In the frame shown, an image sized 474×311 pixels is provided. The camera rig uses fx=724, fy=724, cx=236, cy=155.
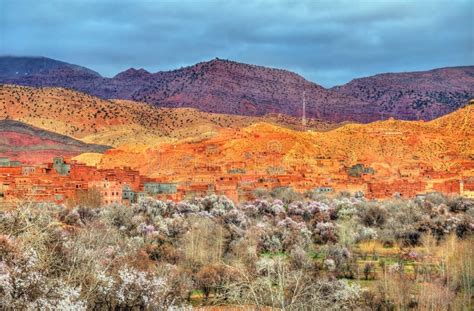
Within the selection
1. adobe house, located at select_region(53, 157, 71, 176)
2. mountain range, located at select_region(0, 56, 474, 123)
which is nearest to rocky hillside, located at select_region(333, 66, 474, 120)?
mountain range, located at select_region(0, 56, 474, 123)

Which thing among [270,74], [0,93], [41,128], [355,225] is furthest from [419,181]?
[270,74]

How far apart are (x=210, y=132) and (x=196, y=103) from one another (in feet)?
116

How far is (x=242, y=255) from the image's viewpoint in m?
39.8

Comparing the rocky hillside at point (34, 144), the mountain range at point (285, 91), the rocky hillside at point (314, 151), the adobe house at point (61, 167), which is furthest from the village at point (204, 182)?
the mountain range at point (285, 91)

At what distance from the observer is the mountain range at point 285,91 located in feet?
452

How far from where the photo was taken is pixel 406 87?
154 meters

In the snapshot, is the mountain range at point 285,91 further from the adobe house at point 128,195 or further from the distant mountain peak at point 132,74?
the adobe house at point 128,195

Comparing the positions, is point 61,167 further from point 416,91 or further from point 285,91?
point 416,91

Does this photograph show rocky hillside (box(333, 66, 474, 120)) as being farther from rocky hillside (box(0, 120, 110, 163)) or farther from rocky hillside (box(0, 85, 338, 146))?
rocky hillside (box(0, 120, 110, 163))

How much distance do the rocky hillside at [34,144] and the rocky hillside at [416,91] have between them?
236ft

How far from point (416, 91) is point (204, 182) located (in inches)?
3487

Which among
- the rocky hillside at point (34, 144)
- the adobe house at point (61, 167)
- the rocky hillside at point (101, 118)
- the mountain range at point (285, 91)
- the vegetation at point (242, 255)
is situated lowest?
the vegetation at point (242, 255)

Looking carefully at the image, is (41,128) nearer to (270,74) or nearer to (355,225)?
(355,225)

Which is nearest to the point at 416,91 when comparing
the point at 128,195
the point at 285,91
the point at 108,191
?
the point at 285,91
